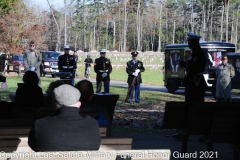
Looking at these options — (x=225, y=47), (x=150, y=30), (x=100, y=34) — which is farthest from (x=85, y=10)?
(x=225, y=47)

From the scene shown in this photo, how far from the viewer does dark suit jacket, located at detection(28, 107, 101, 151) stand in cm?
530

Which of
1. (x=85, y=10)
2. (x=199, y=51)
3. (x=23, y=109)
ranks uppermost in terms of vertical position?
(x=85, y=10)

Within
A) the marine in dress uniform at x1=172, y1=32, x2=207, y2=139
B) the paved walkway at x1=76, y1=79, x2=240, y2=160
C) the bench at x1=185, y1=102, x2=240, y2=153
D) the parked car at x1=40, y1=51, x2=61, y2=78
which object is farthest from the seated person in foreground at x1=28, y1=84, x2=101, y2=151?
the parked car at x1=40, y1=51, x2=61, y2=78

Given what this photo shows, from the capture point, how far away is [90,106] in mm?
7520

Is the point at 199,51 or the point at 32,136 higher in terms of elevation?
the point at 199,51

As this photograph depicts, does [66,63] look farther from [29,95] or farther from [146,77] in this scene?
[146,77]

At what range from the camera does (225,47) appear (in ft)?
105

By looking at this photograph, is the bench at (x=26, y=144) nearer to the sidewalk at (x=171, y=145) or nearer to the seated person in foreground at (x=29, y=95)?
the sidewalk at (x=171, y=145)

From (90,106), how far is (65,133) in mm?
2222

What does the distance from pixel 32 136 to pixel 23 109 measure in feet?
12.0

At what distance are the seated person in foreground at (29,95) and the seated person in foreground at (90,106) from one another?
2.62 meters

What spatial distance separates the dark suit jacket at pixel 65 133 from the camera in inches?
209

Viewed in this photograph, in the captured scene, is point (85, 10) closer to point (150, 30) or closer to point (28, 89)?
point (150, 30)

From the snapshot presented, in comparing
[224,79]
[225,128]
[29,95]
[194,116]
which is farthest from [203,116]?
[224,79]
